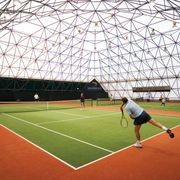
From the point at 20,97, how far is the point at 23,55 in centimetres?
893

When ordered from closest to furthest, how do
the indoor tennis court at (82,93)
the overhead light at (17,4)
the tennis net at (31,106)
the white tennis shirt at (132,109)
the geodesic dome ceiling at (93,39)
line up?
1. the indoor tennis court at (82,93)
2. the white tennis shirt at (132,109)
3. the overhead light at (17,4)
4. the tennis net at (31,106)
5. the geodesic dome ceiling at (93,39)

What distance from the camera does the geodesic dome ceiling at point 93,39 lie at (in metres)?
26.6

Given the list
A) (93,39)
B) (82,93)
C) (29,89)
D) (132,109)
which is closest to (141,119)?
(132,109)

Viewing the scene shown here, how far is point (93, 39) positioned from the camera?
141 feet

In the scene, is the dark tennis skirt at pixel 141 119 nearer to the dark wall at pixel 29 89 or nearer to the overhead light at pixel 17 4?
the overhead light at pixel 17 4

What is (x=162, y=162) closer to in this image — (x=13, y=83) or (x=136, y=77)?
(x=13, y=83)

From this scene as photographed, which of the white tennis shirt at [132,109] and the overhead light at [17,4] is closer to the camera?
the white tennis shirt at [132,109]

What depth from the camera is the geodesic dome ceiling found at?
2664 centimetres

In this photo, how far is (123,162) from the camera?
5.89m

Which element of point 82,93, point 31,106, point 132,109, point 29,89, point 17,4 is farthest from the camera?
point 29,89

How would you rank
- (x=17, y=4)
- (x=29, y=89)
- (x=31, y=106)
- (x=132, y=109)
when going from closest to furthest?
(x=132, y=109) < (x=17, y=4) < (x=31, y=106) < (x=29, y=89)

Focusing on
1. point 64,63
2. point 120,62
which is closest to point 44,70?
point 64,63

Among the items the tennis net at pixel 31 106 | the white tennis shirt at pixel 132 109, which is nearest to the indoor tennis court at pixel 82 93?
the white tennis shirt at pixel 132 109

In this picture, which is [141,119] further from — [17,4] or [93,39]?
[93,39]
